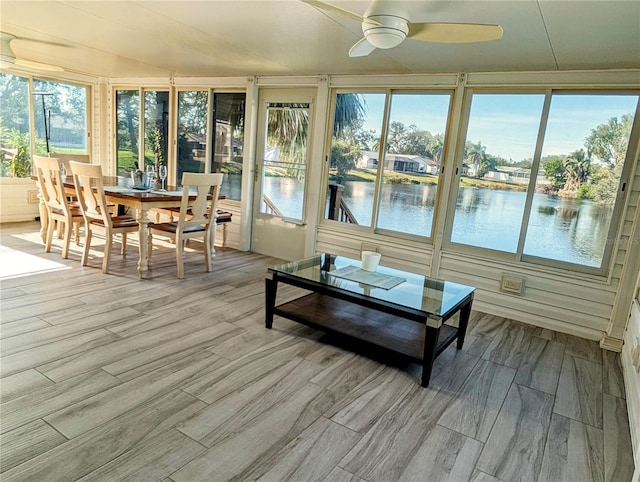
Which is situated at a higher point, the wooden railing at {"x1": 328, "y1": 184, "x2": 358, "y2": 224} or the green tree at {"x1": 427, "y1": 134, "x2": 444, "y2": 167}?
the green tree at {"x1": 427, "y1": 134, "x2": 444, "y2": 167}

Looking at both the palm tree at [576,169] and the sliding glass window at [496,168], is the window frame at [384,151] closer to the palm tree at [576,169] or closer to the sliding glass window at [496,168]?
the sliding glass window at [496,168]

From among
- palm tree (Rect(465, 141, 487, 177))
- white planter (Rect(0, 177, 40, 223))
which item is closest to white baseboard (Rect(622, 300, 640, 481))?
palm tree (Rect(465, 141, 487, 177))

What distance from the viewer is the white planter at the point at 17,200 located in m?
5.55

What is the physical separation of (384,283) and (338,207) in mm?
1994

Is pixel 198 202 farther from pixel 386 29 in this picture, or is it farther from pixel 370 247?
pixel 386 29

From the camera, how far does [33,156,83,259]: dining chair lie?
411cm

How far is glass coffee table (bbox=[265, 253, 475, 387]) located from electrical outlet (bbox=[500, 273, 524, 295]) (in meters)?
1.02

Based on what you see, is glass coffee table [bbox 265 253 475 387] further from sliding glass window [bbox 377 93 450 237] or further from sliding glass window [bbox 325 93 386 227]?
sliding glass window [bbox 325 93 386 227]

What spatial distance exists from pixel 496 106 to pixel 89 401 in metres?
3.82

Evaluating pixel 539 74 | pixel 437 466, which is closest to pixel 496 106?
pixel 539 74

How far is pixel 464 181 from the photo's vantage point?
3.91 m

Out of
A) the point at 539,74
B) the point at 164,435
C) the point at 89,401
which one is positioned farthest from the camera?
the point at 539,74

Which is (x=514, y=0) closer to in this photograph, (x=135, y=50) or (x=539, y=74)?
(x=539, y=74)

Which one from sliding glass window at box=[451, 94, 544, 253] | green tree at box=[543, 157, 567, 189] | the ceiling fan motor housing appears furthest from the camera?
sliding glass window at box=[451, 94, 544, 253]
